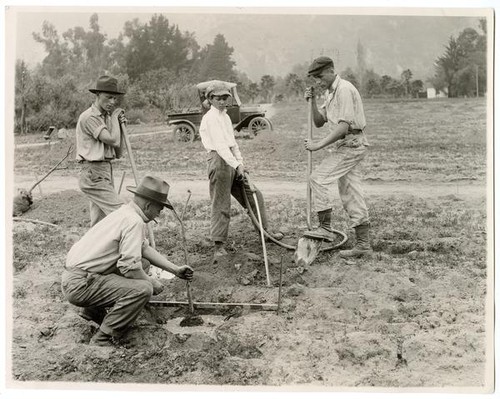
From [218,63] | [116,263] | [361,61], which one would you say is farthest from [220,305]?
[361,61]

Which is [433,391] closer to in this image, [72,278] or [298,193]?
[72,278]

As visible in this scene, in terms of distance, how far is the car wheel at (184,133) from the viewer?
1284 centimetres

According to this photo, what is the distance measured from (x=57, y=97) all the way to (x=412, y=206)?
16.9 feet

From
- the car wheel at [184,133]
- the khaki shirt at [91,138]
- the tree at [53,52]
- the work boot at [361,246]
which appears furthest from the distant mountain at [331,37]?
the car wheel at [184,133]

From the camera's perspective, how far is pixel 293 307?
211 inches

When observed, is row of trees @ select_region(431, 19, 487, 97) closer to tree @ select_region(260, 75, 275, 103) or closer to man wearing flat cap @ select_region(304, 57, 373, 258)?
man wearing flat cap @ select_region(304, 57, 373, 258)

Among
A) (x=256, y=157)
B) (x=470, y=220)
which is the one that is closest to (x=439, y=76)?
(x=470, y=220)

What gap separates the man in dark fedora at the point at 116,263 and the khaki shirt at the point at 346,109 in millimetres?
2269

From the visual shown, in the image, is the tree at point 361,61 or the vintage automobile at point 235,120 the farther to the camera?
the vintage automobile at point 235,120

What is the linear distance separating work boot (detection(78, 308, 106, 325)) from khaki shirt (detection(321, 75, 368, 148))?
289 cm

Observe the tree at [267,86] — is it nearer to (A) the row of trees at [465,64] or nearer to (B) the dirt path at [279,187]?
(B) the dirt path at [279,187]

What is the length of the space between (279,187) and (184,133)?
4.39 metres

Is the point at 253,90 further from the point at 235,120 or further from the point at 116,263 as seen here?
the point at 116,263

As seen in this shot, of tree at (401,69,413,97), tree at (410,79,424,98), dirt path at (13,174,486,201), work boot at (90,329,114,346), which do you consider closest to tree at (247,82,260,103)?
dirt path at (13,174,486,201)
